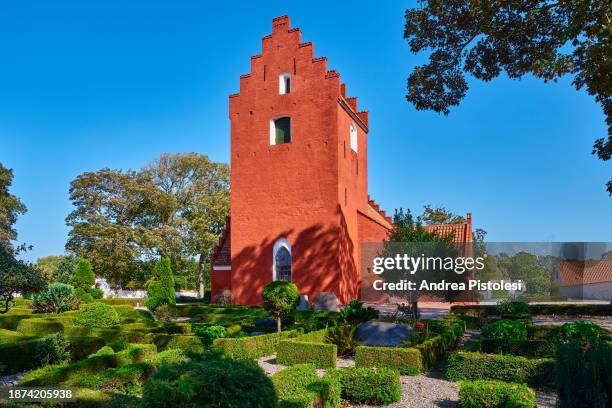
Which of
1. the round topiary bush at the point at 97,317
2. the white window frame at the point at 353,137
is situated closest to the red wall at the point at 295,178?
the white window frame at the point at 353,137

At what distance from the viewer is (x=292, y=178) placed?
24.0 metres

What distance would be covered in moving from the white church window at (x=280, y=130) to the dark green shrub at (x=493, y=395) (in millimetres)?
18684

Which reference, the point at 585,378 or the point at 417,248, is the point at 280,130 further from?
the point at 585,378

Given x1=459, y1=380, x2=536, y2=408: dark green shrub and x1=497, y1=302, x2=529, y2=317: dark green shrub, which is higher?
x1=459, y1=380, x2=536, y2=408: dark green shrub

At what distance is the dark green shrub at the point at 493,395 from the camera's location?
6.81 m

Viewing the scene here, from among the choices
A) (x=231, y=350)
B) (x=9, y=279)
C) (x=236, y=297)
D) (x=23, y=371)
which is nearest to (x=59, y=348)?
(x=23, y=371)

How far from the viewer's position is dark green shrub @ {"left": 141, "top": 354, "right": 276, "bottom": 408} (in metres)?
3.50

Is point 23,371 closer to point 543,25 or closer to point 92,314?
point 92,314

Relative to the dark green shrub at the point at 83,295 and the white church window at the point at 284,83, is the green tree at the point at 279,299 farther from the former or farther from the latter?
the dark green shrub at the point at 83,295

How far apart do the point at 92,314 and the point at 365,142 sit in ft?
62.4

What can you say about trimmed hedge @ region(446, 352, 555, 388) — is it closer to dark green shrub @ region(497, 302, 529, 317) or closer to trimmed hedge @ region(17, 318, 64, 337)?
dark green shrub @ region(497, 302, 529, 317)

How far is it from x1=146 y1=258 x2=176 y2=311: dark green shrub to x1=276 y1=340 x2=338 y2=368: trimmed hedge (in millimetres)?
12445

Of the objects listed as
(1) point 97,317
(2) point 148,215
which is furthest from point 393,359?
(2) point 148,215

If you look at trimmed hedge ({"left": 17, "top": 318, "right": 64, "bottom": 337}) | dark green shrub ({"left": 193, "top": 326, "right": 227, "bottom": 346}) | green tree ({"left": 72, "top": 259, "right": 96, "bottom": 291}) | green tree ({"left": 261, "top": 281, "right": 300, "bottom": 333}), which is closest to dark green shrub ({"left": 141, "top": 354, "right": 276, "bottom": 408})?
dark green shrub ({"left": 193, "top": 326, "right": 227, "bottom": 346})
